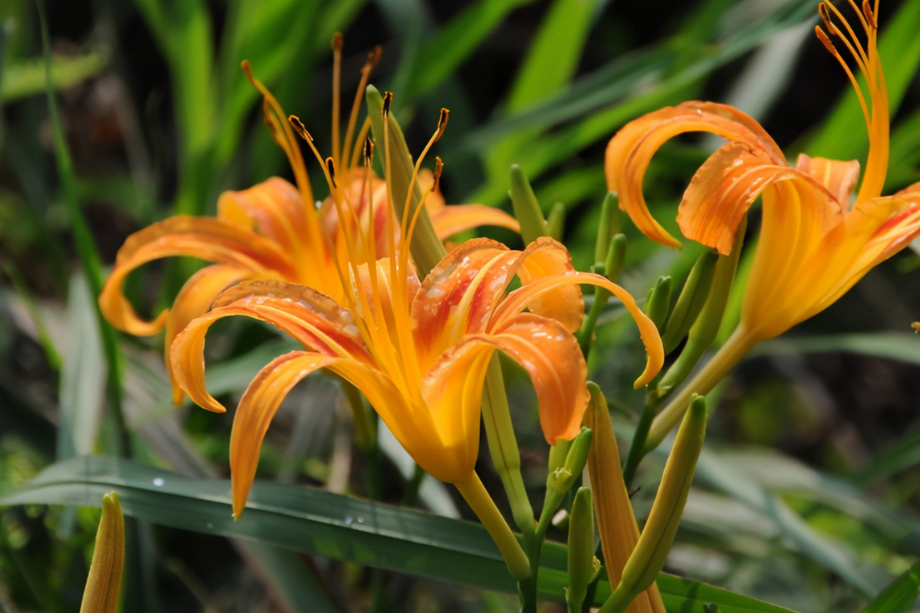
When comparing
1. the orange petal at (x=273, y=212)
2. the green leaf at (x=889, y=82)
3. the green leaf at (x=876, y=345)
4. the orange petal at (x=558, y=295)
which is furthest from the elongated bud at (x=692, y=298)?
the green leaf at (x=876, y=345)

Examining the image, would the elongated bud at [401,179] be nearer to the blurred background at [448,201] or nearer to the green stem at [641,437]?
the green stem at [641,437]

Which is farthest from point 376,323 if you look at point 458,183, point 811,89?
point 811,89

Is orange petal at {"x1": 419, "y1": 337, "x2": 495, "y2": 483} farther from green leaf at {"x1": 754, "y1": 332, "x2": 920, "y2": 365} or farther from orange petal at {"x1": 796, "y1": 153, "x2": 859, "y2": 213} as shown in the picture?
green leaf at {"x1": 754, "y1": 332, "x2": 920, "y2": 365}

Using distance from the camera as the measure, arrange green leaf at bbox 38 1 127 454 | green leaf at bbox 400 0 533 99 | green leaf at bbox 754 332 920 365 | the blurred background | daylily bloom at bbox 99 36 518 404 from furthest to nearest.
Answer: green leaf at bbox 400 0 533 99, green leaf at bbox 754 332 920 365, the blurred background, green leaf at bbox 38 1 127 454, daylily bloom at bbox 99 36 518 404

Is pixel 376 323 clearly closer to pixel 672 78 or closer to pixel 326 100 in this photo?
pixel 672 78

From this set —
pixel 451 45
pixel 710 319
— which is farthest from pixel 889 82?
pixel 710 319

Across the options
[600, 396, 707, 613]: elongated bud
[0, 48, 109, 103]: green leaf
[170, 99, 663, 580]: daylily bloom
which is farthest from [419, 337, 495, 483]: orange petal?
[0, 48, 109, 103]: green leaf

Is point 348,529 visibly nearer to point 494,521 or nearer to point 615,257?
point 494,521
